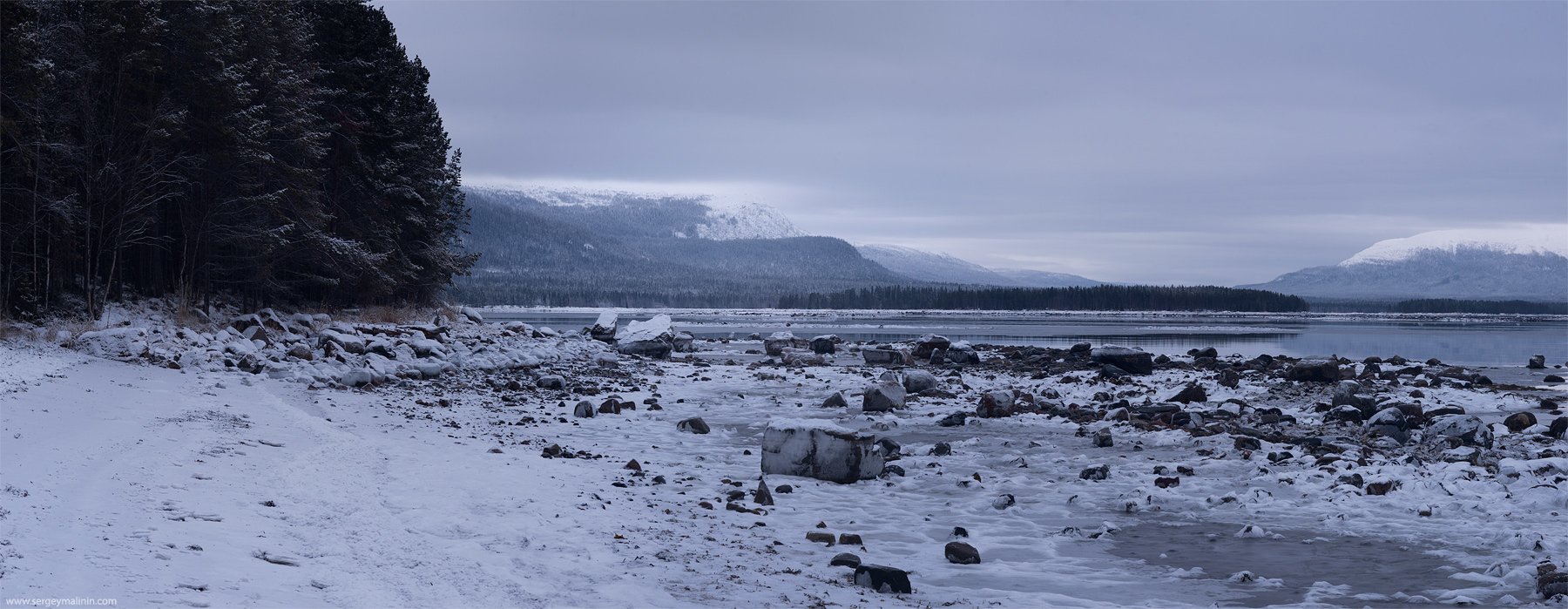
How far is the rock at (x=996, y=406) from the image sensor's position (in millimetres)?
19625

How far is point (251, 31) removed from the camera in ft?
92.1

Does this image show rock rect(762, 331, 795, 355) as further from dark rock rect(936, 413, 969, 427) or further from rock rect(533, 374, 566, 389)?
dark rock rect(936, 413, 969, 427)

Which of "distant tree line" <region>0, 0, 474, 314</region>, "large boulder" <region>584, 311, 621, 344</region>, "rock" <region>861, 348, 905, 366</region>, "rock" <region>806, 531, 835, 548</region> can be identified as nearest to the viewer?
"rock" <region>806, 531, 835, 548</region>

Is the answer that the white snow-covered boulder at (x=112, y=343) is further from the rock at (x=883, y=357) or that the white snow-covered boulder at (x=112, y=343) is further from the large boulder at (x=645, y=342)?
the rock at (x=883, y=357)

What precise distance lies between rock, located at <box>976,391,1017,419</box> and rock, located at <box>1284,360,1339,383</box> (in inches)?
507

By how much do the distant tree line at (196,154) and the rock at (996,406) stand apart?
18.5 metres

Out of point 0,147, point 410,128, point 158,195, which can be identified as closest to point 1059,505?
point 0,147

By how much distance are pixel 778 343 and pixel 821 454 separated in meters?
35.2

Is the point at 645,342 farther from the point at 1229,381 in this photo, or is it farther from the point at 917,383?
the point at 1229,381

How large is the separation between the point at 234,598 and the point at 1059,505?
8.60 metres

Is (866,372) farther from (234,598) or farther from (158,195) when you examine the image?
(234,598)

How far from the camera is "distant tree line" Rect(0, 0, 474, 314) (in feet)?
65.8

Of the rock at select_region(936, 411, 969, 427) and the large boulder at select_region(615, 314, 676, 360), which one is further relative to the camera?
the large boulder at select_region(615, 314, 676, 360)

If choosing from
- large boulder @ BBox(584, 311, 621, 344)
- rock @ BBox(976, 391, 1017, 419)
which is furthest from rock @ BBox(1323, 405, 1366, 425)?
large boulder @ BBox(584, 311, 621, 344)
